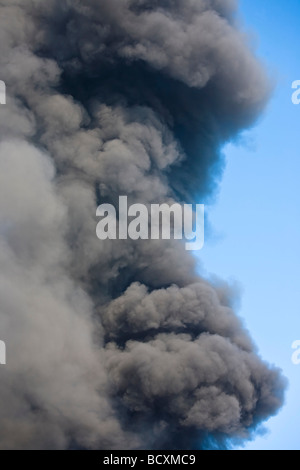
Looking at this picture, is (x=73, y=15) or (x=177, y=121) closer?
(x=73, y=15)

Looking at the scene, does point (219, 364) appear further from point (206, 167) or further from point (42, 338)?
point (206, 167)

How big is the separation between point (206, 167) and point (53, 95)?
6.38 m

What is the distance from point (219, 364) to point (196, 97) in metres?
10.3

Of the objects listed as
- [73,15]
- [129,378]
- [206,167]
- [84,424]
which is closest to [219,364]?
[129,378]

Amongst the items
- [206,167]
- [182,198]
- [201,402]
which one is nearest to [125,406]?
[201,402]

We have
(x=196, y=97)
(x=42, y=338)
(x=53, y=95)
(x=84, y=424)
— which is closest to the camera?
(x=84, y=424)

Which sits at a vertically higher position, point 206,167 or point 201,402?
point 206,167

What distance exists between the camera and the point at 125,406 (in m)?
17.0

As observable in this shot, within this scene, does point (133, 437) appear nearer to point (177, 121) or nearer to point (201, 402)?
point (201, 402)

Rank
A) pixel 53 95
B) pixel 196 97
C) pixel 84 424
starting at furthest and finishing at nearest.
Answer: pixel 196 97
pixel 53 95
pixel 84 424

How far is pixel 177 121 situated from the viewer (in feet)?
72.2

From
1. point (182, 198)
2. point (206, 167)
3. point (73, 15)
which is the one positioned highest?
point (73, 15)

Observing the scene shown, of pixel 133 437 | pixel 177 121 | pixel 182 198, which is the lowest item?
pixel 133 437

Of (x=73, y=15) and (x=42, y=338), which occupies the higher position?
(x=73, y=15)
